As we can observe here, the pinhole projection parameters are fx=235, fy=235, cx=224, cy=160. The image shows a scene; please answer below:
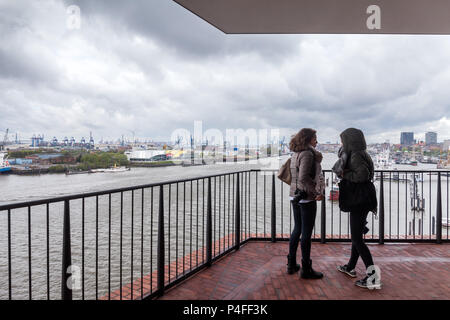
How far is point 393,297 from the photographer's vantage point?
2088 mm

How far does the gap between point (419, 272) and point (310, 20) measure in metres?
3.70

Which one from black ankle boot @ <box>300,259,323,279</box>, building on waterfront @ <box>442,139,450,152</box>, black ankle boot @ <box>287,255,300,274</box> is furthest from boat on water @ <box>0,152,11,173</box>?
building on waterfront @ <box>442,139,450,152</box>

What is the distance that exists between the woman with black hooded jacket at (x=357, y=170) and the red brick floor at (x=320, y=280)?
10.1 inches

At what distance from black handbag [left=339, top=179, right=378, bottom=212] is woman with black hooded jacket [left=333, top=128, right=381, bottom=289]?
0.16 feet

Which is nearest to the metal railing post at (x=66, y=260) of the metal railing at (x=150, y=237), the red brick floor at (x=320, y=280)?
the metal railing at (x=150, y=237)

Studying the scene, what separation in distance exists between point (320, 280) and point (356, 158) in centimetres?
129

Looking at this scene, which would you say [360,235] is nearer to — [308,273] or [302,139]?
[308,273]

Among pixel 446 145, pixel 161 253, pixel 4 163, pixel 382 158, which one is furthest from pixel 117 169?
pixel 161 253

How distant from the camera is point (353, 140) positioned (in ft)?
7.23

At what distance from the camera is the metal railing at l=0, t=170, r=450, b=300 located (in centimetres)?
163

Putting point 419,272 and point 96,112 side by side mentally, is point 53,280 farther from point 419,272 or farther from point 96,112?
point 96,112

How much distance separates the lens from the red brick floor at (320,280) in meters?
2.14

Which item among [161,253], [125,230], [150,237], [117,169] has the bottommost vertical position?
[125,230]

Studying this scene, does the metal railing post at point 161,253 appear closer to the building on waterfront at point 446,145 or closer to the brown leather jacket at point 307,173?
the brown leather jacket at point 307,173
